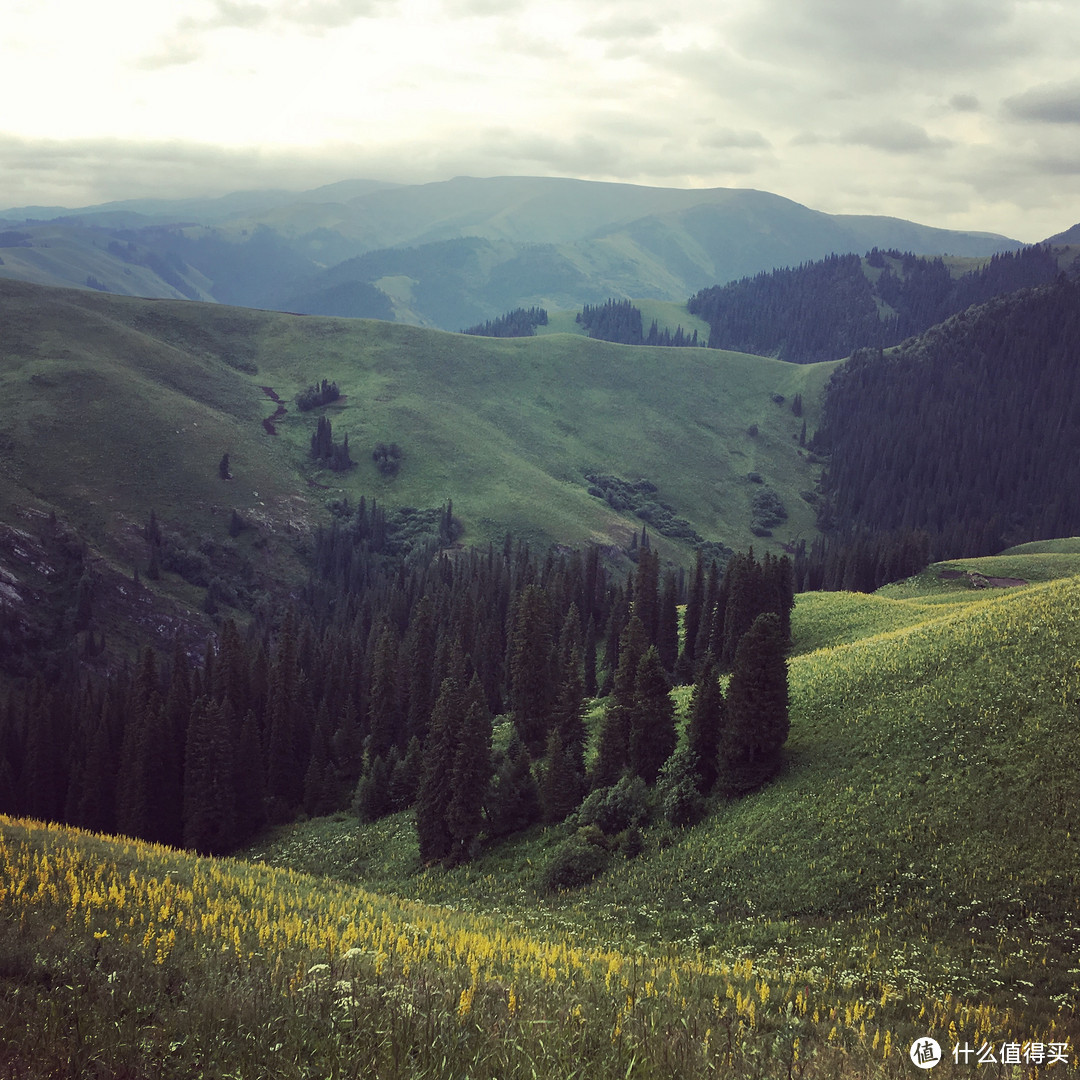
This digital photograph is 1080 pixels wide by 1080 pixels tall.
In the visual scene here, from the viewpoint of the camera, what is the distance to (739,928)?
3366 cm

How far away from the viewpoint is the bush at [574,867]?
147 ft

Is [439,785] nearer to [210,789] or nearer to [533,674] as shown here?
[533,674]

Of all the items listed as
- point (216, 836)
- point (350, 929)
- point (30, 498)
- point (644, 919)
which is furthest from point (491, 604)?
point (30, 498)

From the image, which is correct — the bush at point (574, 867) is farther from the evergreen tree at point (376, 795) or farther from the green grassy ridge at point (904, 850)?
the evergreen tree at point (376, 795)

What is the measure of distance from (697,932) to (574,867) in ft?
40.0

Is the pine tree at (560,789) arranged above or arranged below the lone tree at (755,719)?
below

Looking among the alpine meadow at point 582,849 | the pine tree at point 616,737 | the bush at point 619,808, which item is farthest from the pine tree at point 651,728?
the bush at point 619,808

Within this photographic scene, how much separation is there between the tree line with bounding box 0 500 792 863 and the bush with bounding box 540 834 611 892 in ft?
24.9

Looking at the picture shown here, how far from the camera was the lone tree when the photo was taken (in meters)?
47.6

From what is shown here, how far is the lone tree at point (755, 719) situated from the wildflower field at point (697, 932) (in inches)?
62.2

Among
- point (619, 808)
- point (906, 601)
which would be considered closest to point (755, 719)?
point (619, 808)

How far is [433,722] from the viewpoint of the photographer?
62.2 metres

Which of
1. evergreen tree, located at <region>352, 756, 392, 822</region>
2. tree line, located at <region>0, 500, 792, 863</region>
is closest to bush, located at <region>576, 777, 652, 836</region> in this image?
tree line, located at <region>0, 500, 792, 863</region>

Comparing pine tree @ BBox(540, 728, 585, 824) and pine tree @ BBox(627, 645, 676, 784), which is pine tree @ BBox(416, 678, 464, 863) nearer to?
pine tree @ BBox(540, 728, 585, 824)
